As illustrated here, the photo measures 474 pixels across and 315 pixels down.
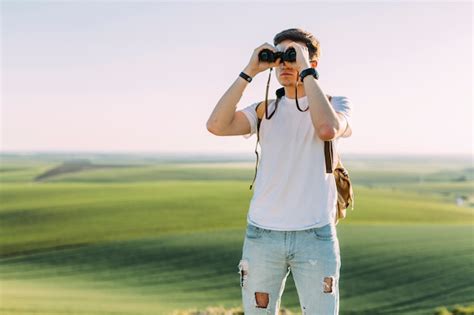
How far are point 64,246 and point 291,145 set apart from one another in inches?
767

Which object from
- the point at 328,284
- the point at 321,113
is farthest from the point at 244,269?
Answer: the point at 321,113

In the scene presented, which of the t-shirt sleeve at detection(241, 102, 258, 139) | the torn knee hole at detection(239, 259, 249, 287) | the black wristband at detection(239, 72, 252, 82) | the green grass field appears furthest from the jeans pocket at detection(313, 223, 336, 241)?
the green grass field

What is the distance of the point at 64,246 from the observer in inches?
826

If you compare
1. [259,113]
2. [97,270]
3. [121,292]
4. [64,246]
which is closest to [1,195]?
[64,246]

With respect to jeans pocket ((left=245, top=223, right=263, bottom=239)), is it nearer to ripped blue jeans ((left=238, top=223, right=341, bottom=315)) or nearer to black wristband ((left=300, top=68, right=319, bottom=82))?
ripped blue jeans ((left=238, top=223, right=341, bottom=315))

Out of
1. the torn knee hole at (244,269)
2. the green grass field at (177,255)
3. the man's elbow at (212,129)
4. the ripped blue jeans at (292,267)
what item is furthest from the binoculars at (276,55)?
the green grass field at (177,255)

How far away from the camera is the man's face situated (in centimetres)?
267

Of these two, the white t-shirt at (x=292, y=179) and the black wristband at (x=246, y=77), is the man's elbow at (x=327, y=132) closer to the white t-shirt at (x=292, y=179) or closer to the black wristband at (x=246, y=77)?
the white t-shirt at (x=292, y=179)

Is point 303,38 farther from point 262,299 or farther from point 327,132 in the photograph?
point 262,299

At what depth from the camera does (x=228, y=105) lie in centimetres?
270

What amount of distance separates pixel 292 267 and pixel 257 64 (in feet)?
2.77

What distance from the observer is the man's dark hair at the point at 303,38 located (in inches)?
106

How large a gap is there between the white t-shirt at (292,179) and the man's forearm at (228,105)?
170 mm

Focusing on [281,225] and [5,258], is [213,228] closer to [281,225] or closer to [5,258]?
[5,258]
